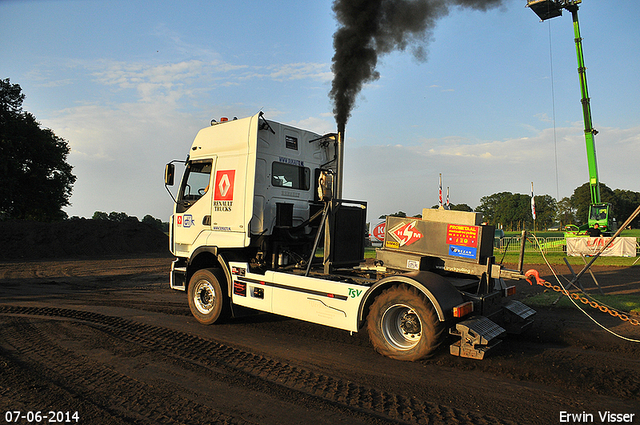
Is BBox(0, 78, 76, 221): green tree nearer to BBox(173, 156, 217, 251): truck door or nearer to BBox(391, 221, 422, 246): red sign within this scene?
BBox(173, 156, 217, 251): truck door

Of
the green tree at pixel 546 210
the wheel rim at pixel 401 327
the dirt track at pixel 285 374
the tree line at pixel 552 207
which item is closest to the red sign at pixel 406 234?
the wheel rim at pixel 401 327

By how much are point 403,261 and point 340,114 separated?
14.6 ft

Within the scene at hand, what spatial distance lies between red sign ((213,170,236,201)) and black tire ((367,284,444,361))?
3.47 meters

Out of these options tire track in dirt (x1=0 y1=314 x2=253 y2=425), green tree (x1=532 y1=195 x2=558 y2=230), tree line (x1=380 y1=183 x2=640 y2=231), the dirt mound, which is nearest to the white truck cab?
tire track in dirt (x1=0 y1=314 x2=253 y2=425)

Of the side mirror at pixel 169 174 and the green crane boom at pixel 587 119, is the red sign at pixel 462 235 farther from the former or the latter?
the green crane boom at pixel 587 119

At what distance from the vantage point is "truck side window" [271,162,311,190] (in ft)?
24.4

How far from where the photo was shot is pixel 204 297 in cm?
785

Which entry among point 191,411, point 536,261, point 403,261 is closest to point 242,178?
point 403,261

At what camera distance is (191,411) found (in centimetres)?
381

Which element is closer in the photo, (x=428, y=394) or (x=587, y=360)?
(x=428, y=394)

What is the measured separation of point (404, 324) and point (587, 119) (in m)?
31.5

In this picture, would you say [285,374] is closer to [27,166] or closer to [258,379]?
[258,379]

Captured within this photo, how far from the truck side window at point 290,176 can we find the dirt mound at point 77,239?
24.9m

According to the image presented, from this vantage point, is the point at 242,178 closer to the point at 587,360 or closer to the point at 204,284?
the point at 204,284
